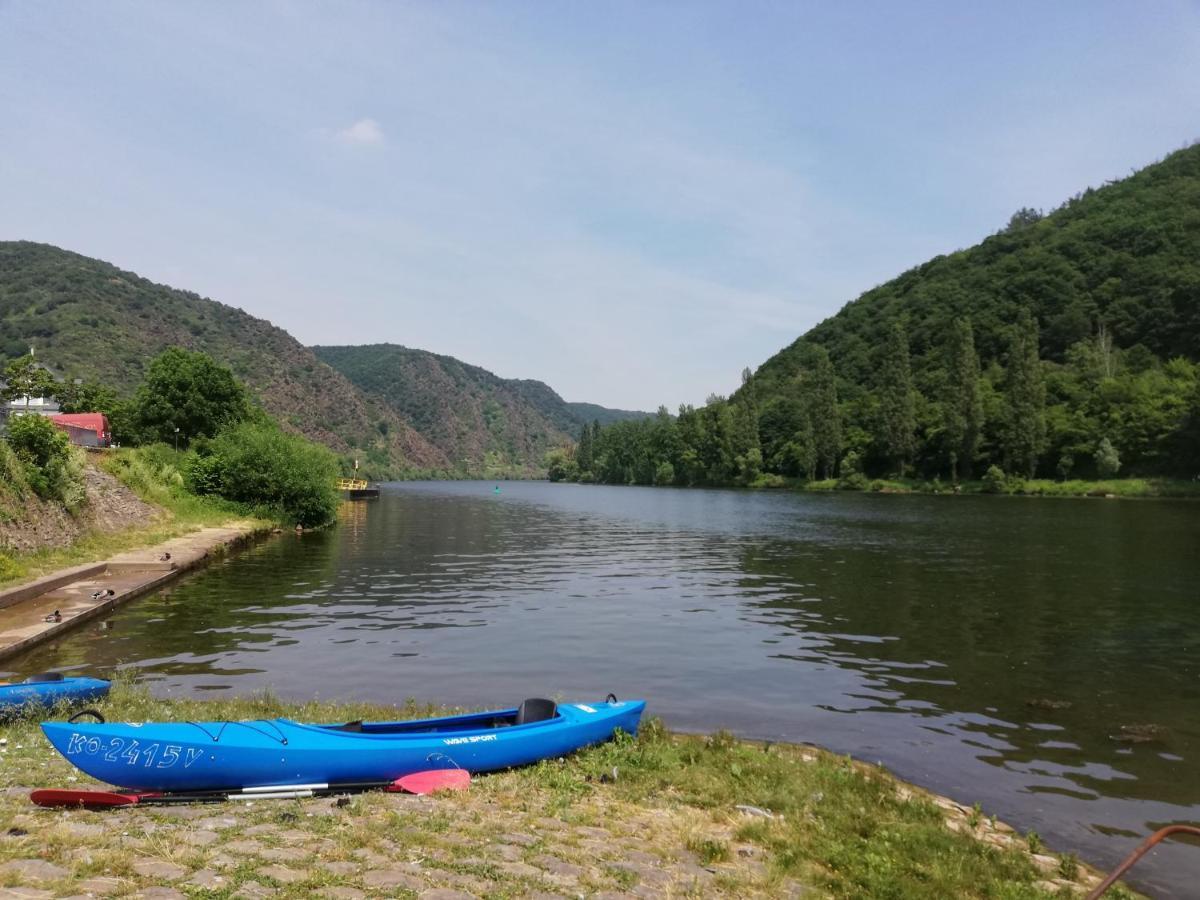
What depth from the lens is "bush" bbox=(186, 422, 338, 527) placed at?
172 ft

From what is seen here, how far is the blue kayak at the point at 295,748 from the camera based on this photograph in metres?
8.69

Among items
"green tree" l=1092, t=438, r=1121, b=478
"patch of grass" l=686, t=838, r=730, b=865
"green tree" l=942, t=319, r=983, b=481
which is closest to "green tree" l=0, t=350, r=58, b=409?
"patch of grass" l=686, t=838, r=730, b=865

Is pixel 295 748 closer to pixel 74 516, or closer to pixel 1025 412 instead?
pixel 74 516

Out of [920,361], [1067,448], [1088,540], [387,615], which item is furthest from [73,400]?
[920,361]

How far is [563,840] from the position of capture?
8.13m

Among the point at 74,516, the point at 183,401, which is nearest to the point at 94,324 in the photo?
the point at 183,401

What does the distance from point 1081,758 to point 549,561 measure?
98.2ft

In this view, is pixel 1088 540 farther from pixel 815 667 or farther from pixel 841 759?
pixel 841 759

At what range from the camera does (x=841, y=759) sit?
12.0 meters

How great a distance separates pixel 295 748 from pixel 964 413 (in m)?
125

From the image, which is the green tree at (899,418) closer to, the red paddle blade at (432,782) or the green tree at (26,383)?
the green tree at (26,383)

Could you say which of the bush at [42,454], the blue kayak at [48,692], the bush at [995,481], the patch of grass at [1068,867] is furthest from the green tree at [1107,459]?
the blue kayak at [48,692]

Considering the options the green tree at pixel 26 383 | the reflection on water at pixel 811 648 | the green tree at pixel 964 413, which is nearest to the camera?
the reflection on water at pixel 811 648

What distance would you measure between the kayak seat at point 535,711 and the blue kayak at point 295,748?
0.07 ft
